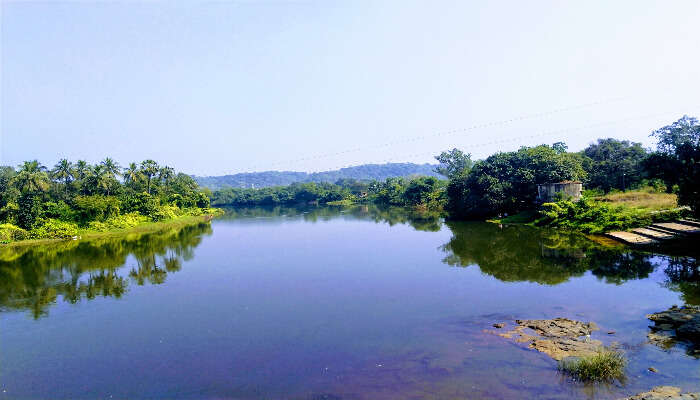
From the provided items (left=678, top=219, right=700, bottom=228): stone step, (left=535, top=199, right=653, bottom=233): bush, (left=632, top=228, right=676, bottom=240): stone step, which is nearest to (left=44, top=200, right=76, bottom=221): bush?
(left=535, top=199, right=653, bottom=233): bush

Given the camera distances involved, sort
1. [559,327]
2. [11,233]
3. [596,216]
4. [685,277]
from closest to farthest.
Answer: [559,327] → [685,277] → [596,216] → [11,233]

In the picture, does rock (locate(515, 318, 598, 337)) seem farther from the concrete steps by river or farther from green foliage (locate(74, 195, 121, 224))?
green foliage (locate(74, 195, 121, 224))

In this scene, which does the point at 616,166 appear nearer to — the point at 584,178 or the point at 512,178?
the point at 584,178

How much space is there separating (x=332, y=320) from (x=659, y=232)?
61.6 ft

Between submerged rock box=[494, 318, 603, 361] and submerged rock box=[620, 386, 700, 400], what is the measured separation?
1.71 m

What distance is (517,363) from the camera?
959cm

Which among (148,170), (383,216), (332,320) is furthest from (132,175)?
(332,320)

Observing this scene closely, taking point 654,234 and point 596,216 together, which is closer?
point 654,234

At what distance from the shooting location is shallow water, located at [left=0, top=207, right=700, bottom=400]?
923 cm

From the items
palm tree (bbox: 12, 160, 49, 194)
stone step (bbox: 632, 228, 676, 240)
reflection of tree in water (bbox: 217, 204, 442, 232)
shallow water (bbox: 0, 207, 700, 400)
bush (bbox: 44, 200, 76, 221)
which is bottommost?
shallow water (bbox: 0, 207, 700, 400)

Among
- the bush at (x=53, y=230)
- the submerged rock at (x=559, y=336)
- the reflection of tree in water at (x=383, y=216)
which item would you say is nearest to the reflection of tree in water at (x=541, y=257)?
the submerged rock at (x=559, y=336)

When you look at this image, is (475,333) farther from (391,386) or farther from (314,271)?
(314,271)

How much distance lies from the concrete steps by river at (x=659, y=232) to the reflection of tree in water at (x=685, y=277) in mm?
3275

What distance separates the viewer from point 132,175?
184 feet
